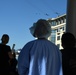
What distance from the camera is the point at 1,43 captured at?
17.0ft

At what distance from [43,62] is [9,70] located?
1.85m

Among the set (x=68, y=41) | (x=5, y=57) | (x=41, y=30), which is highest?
(x=41, y=30)

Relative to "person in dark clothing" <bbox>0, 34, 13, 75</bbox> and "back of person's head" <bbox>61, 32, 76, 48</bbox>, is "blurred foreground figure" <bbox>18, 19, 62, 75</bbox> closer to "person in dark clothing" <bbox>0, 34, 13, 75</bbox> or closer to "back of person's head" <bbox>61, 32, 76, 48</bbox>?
"back of person's head" <bbox>61, 32, 76, 48</bbox>

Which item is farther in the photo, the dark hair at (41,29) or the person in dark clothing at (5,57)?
the person in dark clothing at (5,57)

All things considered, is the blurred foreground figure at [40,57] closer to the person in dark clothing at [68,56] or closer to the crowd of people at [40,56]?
the crowd of people at [40,56]

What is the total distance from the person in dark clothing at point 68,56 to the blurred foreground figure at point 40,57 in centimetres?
34

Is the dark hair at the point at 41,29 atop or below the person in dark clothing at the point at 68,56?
atop

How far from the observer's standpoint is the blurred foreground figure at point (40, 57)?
320 cm

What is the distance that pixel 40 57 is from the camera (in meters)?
3.23

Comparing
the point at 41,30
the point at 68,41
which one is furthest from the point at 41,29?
the point at 68,41

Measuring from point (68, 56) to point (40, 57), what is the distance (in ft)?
1.88

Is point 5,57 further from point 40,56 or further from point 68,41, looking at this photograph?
point 40,56

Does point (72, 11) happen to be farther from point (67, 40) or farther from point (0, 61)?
point (67, 40)

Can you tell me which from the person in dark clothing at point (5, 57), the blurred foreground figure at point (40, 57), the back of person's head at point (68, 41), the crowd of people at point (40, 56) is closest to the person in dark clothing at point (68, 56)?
the back of person's head at point (68, 41)
